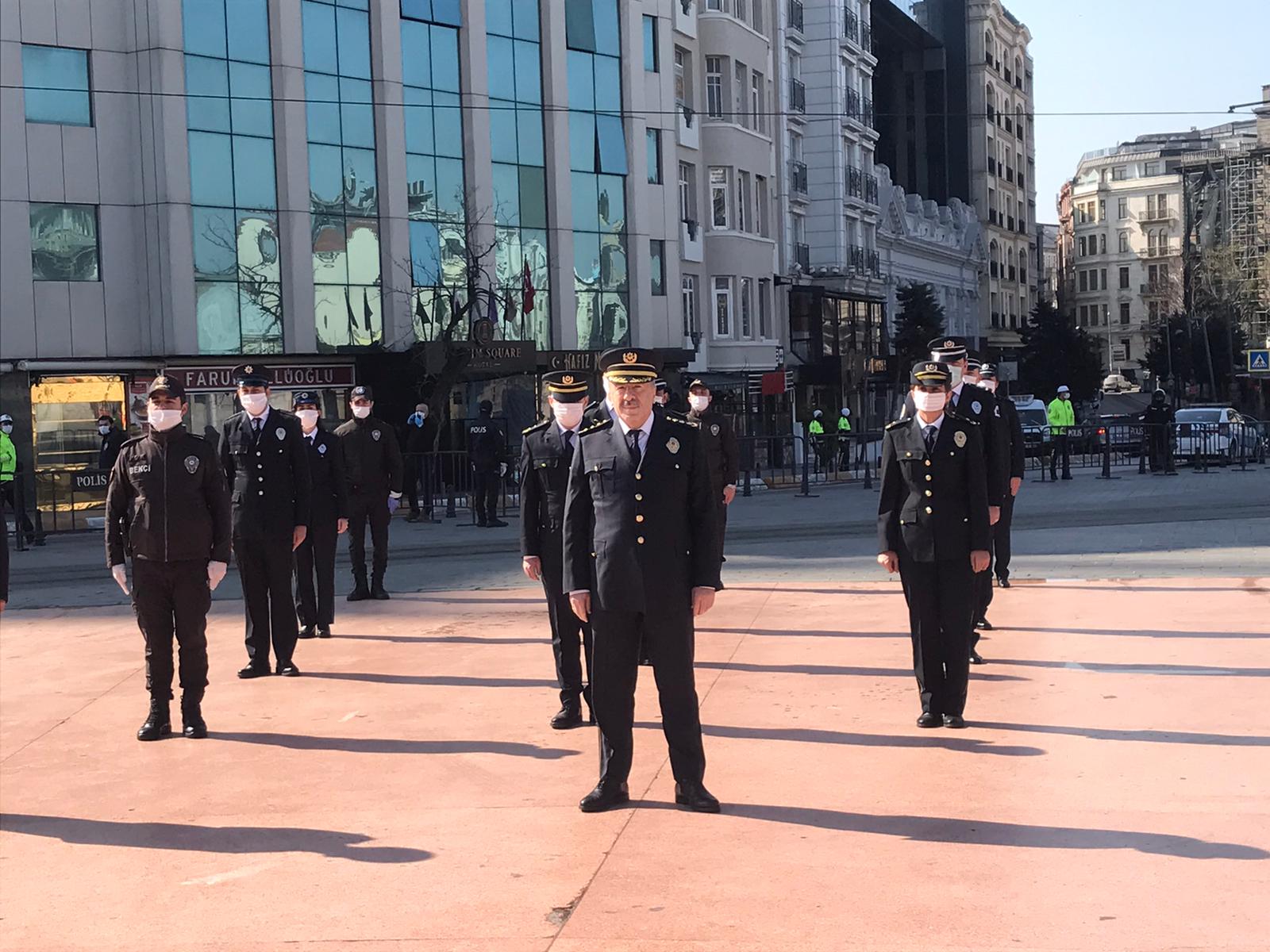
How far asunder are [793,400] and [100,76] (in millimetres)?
27958

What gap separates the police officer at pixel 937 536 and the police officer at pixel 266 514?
4036 mm

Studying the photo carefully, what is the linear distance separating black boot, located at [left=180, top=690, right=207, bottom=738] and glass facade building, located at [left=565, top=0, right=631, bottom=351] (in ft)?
105

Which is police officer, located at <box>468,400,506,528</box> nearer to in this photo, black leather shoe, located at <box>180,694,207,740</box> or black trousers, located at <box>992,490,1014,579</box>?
black trousers, located at <box>992,490,1014,579</box>

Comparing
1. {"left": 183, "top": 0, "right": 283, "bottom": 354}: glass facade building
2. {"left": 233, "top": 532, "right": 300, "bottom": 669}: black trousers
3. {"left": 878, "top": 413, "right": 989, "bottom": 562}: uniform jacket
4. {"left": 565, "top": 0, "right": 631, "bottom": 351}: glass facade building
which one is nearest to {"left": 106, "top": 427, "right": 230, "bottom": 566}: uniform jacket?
{"left": 233, "top": 532, "right": 300, "bottom": 669}: black trousers

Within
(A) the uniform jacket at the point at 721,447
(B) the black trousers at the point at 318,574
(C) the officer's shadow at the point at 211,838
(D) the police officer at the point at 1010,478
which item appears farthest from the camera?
(A) the uniform jacket at the point at 721,447

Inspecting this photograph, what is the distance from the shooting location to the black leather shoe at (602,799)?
6.80m

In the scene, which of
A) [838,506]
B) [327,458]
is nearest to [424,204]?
[838,506]

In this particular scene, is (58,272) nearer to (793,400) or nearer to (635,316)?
(635,316)

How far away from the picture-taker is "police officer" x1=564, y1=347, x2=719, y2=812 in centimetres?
676

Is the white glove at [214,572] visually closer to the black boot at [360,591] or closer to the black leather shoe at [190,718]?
the black leather shoe at [190,718]

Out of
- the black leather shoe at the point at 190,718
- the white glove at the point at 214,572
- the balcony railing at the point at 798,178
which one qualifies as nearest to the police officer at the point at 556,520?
the white glove at the point at 214,572

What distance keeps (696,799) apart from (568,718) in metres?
2.01

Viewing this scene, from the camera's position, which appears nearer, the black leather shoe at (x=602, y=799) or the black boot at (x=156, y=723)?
the black leather shoe at (x=602, y=799)

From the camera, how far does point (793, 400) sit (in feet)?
180
